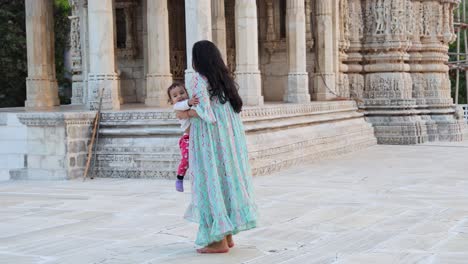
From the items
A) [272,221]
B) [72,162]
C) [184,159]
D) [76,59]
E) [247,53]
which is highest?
[76,59]

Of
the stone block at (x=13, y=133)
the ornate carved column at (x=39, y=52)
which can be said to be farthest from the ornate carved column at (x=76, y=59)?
the stone block at (x=13, y=133)

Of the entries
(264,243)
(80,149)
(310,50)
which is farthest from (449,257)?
(310,50)

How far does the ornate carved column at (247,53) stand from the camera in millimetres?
14406

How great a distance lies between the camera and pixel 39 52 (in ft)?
53.3

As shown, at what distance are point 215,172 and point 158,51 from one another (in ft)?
30.5

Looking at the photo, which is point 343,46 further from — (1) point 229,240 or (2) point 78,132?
(1) point 229,240

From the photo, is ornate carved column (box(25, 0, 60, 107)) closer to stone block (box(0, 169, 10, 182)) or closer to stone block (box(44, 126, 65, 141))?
stone block (box(0, 169, 10, 182))

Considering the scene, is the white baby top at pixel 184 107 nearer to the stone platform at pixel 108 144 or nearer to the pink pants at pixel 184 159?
the pink pants at pixel 184 159

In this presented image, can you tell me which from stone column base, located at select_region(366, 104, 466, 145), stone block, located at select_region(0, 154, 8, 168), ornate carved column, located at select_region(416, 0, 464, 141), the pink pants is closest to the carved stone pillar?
stone column base, located at select_region(366, 104, 466, 145)

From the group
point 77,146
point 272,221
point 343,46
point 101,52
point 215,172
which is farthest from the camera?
point 343,46

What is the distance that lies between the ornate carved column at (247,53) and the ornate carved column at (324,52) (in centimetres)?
463

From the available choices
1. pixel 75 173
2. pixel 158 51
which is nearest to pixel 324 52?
pixel 158 51

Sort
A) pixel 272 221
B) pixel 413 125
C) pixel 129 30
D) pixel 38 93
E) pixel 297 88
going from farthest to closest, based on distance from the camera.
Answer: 1. pixel 413 125
2. pixel 129 30
3. pixel 297 88
4. pixel 38 93
5. pixel 272 221

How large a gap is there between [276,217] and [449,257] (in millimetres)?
2398
